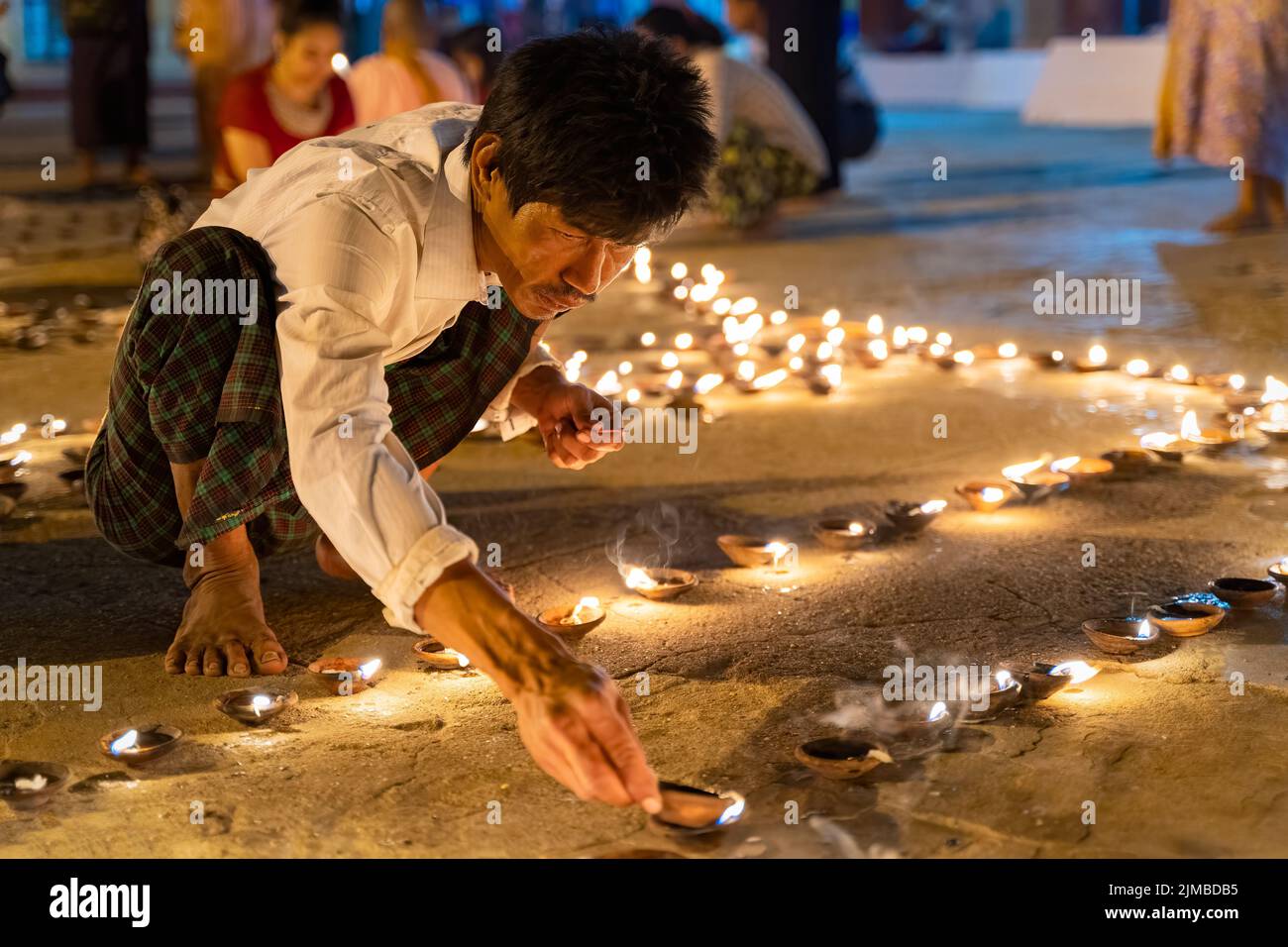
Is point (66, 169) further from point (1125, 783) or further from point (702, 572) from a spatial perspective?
point (1125, 783)

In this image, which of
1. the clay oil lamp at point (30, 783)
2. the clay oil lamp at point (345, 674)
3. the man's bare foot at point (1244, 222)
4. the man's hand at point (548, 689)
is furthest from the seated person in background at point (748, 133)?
the man's hand at point (548, 689)

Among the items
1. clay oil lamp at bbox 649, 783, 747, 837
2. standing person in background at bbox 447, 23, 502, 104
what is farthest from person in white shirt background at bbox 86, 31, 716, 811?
standing person in background at bbox 447, 23, 502, 104

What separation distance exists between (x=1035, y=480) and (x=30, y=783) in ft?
7.08

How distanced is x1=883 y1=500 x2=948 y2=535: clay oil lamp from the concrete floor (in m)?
0.04

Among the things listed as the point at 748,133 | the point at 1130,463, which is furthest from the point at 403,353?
the point at 748,133

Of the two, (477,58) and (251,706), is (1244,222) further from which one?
(251,706)

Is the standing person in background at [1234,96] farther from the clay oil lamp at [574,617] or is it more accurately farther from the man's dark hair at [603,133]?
the man's dark hair at [603,133]

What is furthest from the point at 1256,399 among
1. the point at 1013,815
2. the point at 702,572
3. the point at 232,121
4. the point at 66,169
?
the point at 66,169

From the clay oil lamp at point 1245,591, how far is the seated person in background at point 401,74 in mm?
4948

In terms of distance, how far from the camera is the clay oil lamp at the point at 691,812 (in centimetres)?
184

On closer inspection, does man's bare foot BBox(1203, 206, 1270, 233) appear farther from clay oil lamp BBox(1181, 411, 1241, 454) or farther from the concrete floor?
clay oil lamp BBox(1181, 411, 1241, 454)

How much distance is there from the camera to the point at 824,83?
30.0 ft

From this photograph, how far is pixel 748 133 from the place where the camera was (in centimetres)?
798
